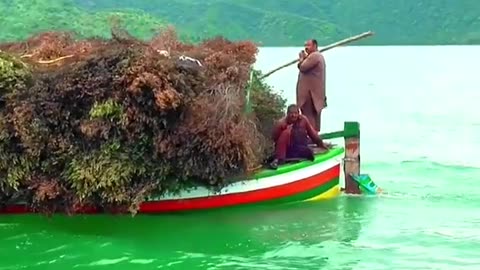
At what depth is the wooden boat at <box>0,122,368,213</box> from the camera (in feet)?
41.5

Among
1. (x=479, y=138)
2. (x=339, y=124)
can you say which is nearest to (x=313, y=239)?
(x=479, y=138)

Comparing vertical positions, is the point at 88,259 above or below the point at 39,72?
below

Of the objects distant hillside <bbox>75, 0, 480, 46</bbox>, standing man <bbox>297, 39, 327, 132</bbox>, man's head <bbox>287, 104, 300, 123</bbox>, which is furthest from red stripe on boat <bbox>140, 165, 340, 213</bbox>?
distant hillside <bbox>75, 0, 480, 46</bbox>

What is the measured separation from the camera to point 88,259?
11227 mm

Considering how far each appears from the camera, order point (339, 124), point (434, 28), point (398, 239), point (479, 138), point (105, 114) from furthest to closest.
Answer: point (434, 28) → point (339, 124) → point (479, 138) → point (398, 239) → point (105, 114)

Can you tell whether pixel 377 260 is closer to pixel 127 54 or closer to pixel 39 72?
pixel 127 54

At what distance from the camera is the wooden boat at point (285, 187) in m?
12.6

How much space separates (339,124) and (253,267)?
75.1 ft

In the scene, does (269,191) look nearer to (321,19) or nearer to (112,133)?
(112,133)

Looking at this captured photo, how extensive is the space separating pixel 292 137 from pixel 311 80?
1.49 metres

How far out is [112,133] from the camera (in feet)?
39.4

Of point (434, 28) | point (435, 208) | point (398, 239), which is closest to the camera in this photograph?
point (398, 239)

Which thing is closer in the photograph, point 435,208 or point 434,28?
point 435,208

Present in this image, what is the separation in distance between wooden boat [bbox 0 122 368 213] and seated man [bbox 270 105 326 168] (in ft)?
0.65
